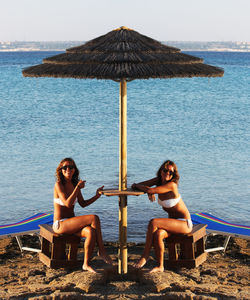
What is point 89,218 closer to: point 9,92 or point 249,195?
point 249,195

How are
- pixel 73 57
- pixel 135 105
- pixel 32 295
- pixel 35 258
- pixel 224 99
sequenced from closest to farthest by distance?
pixel 32 295
pixel 73 57
pixel 35 258
pixel 135 105
pixel 224 99

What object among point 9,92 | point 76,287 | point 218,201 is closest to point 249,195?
point 218,201

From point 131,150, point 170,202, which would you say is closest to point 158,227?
point 170,202

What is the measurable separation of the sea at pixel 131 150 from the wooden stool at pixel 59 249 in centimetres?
190

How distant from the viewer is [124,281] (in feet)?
16.2

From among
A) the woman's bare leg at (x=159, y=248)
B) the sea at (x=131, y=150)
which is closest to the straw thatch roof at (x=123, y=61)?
the woman's bare leg at (x=159, y=248)

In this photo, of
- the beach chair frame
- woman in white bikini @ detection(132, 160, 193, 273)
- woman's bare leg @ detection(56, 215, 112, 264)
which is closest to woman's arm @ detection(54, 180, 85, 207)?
woman's bare leg @ detection(56, 215, 112, 264)

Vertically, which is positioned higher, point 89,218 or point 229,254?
point 89,218

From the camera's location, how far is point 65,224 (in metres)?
5.14

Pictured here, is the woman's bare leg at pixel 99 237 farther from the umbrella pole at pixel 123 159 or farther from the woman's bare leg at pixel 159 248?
the woman's bare leg at pixel 159 248

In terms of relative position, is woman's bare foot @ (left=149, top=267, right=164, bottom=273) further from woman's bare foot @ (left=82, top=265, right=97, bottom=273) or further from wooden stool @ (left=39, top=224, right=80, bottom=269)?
wooden stool @ (left=39, top=224, right=80, bottom=269)

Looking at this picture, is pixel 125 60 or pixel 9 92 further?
pixel 9 92

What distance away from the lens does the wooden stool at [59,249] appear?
5.23m

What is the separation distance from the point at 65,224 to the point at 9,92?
3384 cm
